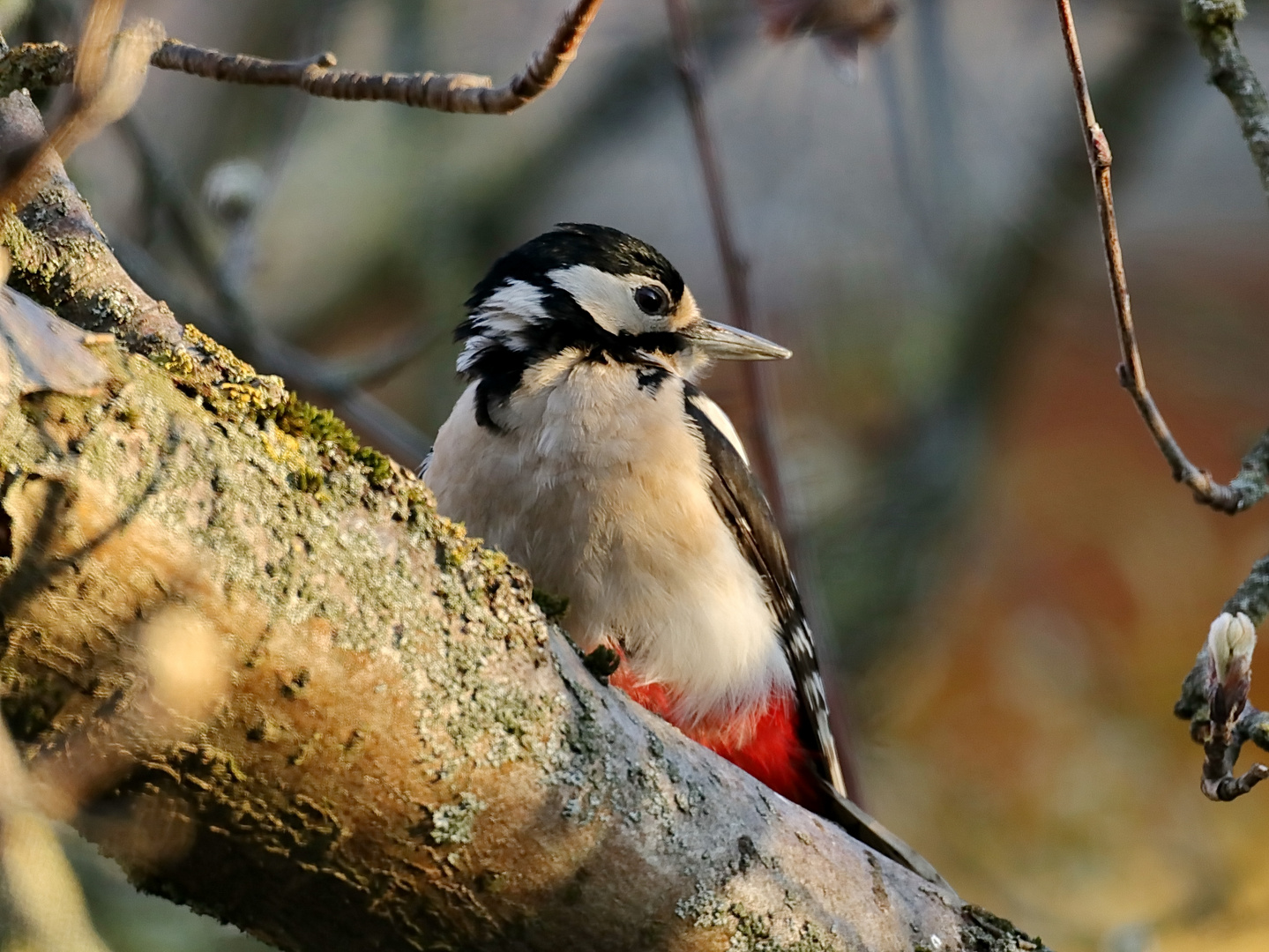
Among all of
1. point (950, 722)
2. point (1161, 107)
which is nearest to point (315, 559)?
point (1161, 107)

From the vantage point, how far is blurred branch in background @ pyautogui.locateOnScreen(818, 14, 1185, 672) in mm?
7059

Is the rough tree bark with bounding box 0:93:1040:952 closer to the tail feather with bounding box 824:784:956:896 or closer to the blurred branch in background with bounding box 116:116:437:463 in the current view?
the tail feather with bounding box 824:784:956:896

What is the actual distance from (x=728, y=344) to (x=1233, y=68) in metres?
1.67

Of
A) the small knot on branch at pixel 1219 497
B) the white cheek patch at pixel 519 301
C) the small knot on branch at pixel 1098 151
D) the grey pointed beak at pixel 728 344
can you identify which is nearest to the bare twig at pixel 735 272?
the grey pointed beak at pixel 728 344

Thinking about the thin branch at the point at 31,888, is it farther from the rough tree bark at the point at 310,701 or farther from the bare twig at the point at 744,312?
the bare twig at the point at 744,312

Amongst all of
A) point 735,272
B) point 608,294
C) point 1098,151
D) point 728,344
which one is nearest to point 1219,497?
point 1098,151

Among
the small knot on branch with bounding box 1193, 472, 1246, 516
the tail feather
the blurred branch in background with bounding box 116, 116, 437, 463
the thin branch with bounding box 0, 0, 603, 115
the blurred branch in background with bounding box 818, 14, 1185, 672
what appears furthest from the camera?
the blurred branch in background with bounding box 818, 14, 1185, 672

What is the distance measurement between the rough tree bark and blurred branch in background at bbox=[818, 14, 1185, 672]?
182 inches

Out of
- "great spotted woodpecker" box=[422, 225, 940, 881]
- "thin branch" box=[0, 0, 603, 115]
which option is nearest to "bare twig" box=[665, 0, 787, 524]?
"great spotted woodpecker" box=[422, 225, 940, 881]

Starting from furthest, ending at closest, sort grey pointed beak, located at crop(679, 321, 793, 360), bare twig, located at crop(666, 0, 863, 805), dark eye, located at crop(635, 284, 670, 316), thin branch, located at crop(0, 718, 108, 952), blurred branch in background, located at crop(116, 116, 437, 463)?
blurred branch in background, located at crop(116, 116, 437, 463) → bare twig, located at crop(666, 0, 863, 805) → grey pointed beak, located at crop(679, 321, 793, 360) → dark eye, located at crop(635, 284, 670, 316) → thin branch, located at crop(0, 718, 108, 952)

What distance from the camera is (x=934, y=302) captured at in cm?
790

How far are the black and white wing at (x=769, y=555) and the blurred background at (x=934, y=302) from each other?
6.78 ft

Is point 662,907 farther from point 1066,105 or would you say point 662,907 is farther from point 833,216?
point 833,216

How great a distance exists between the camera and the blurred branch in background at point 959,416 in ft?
23.2
